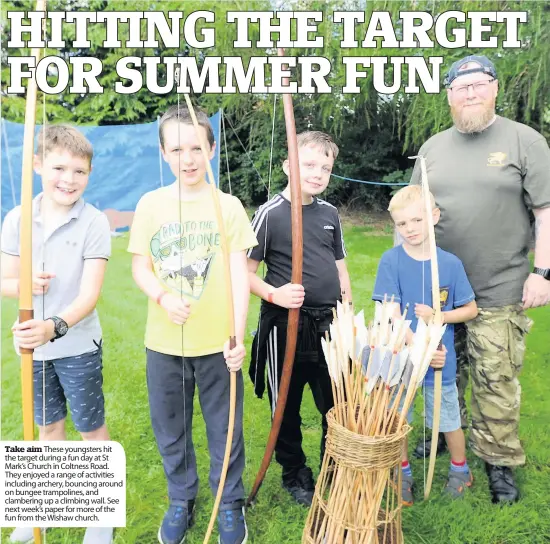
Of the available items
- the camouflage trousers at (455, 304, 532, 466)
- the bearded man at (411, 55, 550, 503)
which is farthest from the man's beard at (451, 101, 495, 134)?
the camouflage trousers at (455, 304, 532, 466)

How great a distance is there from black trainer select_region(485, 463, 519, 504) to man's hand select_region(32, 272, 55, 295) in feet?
5.12

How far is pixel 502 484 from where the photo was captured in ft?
6.02

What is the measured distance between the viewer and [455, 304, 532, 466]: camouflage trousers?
5.79 ft

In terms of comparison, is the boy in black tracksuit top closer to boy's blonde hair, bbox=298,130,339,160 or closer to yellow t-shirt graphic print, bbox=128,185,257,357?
boy's blonde hair, bbox=298,130,339,160

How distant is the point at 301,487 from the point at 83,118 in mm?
1377

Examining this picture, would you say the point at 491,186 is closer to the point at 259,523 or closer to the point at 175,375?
the point at 175,375

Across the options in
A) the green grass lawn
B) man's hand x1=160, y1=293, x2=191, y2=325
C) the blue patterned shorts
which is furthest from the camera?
the green grass lawn

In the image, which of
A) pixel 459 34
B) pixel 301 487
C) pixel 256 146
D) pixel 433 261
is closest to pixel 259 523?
pixel 301 487

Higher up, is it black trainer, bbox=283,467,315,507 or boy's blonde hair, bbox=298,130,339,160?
boy's blonde hair, bbox=298,130,339,160

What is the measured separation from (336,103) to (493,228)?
0.63 m

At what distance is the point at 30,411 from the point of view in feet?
4.79

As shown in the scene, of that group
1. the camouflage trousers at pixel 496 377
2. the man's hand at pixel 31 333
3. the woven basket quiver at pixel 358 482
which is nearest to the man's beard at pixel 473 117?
the camouflage trousers at pixel 496 377

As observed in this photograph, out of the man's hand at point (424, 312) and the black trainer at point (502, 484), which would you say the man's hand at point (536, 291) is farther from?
the black trainer at point (502, 484)

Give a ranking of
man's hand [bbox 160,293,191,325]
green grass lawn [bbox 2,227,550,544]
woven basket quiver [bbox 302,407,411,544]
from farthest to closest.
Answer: green grass lawn [bbox 2,227,550,544] < man's hand [bbox 160,293,191,325] < woven basket quiver [bbox 302,407,411,544]
